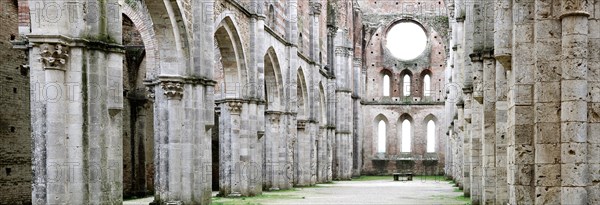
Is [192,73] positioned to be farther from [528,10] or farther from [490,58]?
[528,10]

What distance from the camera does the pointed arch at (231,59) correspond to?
2426cm

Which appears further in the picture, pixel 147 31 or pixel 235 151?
pixel 235 151

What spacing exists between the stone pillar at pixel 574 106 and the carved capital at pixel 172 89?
12303mm

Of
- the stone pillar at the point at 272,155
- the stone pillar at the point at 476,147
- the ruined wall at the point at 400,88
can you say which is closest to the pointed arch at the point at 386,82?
the ruined wall at the point at 400,88

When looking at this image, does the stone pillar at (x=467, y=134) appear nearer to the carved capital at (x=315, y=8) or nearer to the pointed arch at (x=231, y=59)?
the pointed arch at (x=231, y=59)

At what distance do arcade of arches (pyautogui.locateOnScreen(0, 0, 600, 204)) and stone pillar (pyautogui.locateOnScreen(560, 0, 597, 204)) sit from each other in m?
0.02

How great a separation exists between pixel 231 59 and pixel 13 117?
7971 millimetres

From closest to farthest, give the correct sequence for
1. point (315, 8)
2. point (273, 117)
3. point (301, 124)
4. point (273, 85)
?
point (273, 117) < point (273, 85) < point (301, 124) < point (315, 8)

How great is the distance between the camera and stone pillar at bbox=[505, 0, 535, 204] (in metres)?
8.76

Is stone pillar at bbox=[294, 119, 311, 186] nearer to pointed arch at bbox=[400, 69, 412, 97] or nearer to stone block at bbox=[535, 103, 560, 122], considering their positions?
pointed arch at bbox=[400, 69, 412, 97]

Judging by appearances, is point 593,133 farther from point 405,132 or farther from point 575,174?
point 405,132

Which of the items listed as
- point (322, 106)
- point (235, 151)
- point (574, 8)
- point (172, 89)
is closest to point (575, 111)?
point (574, 8)

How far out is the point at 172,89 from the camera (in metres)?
18.7

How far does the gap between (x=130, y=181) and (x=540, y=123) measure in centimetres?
2132
